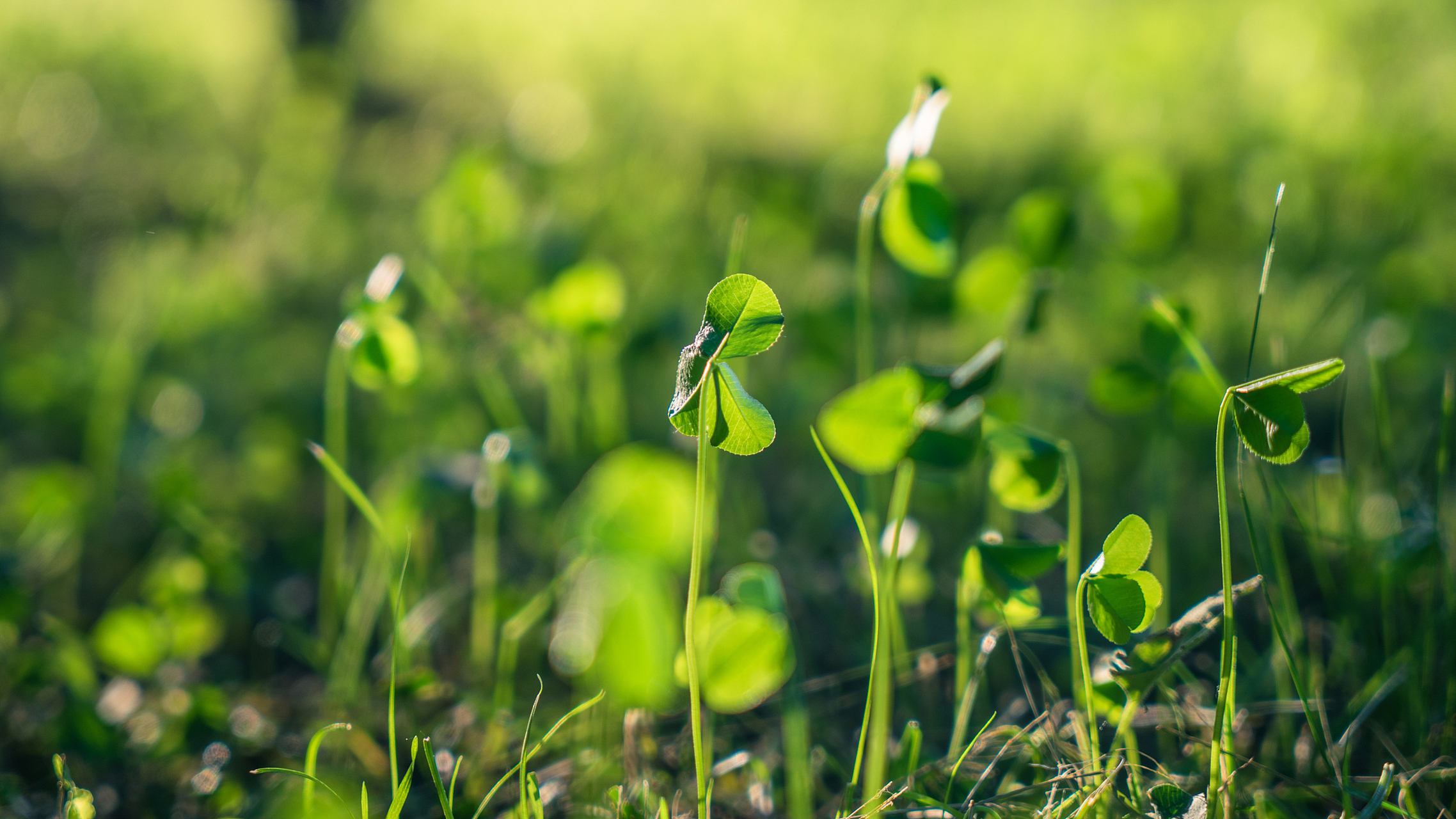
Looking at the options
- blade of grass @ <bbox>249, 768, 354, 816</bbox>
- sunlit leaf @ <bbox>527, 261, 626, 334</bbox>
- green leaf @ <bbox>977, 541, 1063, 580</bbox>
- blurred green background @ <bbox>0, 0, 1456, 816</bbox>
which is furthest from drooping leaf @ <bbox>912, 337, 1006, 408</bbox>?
blade of grass @ <bbox>249, 768, 354, 816</bbox>

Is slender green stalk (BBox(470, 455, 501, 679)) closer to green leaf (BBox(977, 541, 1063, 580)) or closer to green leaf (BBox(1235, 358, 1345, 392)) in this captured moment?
green leaf (BBox(977, 541, 1063, 580))

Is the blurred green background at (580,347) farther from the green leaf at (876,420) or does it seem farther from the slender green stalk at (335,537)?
the green leaf at (876,420)

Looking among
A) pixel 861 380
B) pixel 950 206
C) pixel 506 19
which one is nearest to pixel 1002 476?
pixel 861 380

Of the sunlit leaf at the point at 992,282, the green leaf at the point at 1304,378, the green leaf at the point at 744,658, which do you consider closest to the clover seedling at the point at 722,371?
the green leaf at the point at 744,658

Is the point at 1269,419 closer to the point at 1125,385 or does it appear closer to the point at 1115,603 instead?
the point at 1115,603

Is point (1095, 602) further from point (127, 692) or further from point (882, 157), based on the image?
point (882, 157)

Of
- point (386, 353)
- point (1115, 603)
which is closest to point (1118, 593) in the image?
point (1115, 603)
